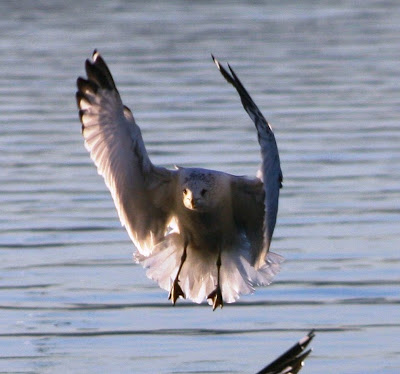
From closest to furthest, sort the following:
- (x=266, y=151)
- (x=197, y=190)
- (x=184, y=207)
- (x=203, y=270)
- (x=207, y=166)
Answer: (x=266, y=151) → (x=197, y=190) → (x=184, y=207) → (x=203, y=270) → (x=207, y=166)

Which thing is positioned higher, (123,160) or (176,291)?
(123,160)

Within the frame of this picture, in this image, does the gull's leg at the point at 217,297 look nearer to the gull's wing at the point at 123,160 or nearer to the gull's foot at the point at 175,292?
the gull's foot at the point at 175,292

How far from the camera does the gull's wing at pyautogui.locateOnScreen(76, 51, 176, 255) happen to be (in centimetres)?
859

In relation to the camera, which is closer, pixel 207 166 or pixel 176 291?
pixel 176 291

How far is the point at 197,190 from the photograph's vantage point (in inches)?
338

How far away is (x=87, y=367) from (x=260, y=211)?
1.35 meters

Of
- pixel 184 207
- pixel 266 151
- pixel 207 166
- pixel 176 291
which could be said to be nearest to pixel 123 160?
pixel 184 207

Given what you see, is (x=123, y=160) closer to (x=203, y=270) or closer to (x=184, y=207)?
(x=184, y=207)

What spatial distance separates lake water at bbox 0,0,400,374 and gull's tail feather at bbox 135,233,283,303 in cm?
32

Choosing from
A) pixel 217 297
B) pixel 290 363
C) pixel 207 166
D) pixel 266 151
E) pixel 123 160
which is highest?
pixel 266 151

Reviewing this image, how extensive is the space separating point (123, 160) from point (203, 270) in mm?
910

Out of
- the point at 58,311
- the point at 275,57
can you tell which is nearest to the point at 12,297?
the point at 58,311

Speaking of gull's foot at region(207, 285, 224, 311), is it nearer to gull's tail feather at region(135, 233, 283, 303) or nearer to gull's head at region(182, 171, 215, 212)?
gull's tail feather at region(135, 233, 283, 303)

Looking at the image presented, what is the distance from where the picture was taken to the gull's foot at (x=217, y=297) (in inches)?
348
